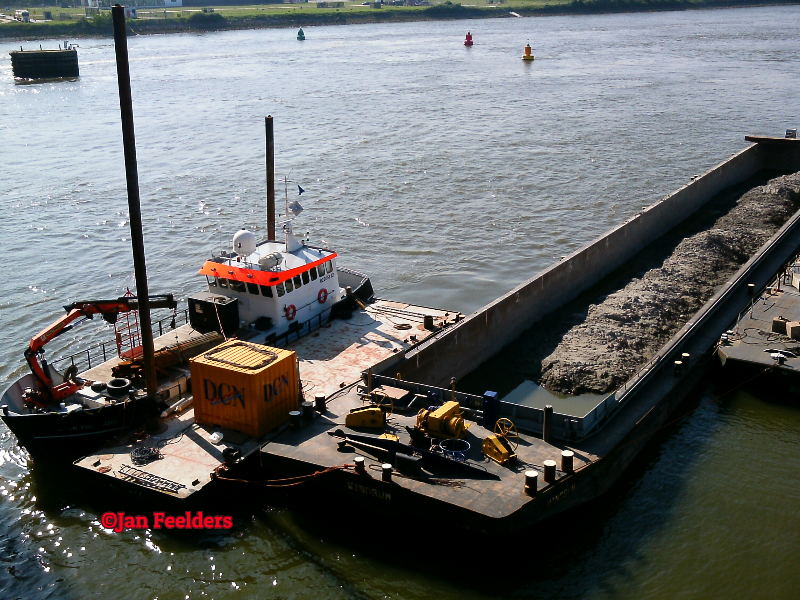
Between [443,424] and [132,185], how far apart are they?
8228mm

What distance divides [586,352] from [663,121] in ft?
137

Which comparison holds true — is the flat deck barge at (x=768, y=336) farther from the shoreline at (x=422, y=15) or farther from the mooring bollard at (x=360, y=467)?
the shoreline at (x=422, y=15)

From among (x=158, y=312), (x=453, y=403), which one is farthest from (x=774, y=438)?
(x=158, y=312)

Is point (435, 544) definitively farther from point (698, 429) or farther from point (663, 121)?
point (663, 121)

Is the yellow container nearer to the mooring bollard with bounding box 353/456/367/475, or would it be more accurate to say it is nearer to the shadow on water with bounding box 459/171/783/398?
Result: the mooring bollard with bounding box 353/456/367/475

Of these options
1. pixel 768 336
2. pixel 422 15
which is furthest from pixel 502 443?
pixel 422 15

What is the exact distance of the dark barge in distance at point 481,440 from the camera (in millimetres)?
14422

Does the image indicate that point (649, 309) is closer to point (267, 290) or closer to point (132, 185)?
point (267, 290)

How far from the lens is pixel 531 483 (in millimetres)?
14195

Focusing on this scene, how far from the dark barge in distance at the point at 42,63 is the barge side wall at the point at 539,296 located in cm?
7325

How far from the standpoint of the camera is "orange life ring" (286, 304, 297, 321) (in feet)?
67.6

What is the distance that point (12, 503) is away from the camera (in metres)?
17.1

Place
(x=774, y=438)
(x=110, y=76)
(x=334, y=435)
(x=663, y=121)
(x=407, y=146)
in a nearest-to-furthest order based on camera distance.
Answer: (x=334, y=435)
(x=774, y=438)
(x=407, y=146)
(x=663, y=121)
(x=110, y=76)

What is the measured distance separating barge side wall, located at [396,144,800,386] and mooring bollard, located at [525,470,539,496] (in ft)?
18.9
